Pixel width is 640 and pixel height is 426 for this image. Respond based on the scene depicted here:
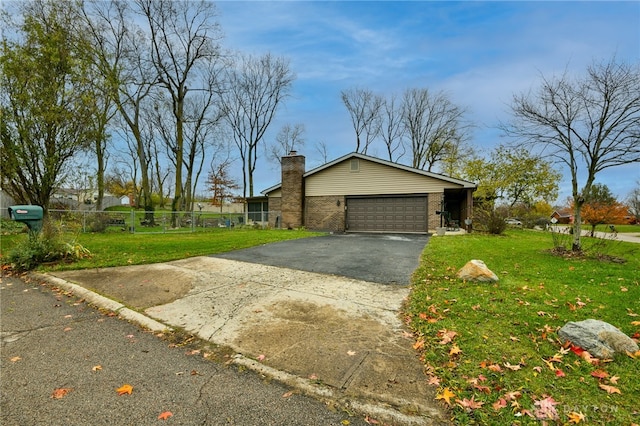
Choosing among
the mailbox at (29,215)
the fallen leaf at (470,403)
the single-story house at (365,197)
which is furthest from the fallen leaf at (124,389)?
the single-story house at (365,197)

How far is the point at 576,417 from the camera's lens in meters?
2.03

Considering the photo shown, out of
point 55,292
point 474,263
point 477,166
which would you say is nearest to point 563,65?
→ point 474,263

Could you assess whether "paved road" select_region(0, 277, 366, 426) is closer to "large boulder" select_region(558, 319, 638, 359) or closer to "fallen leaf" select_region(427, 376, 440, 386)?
"fallen leaf" select_region(427, 376, 440, 386)

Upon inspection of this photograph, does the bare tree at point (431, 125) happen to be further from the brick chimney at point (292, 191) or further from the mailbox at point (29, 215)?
A: the mailbox at point (29, 215)

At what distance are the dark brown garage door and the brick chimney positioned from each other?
3.14 m

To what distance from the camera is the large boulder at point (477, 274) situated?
17.2 feet

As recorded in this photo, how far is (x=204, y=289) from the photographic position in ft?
16.8

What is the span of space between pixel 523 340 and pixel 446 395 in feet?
4.62

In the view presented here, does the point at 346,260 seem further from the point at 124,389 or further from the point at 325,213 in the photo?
the point at 325,213

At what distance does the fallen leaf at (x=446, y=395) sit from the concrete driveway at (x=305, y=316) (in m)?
0.05

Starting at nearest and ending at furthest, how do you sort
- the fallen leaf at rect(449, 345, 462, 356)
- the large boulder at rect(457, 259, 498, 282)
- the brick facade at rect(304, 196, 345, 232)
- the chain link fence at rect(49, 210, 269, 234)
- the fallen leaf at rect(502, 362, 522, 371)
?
1. the fallen leaf at rect(502, 362, 522, 371)
2. the fallen leaf at rect(449, 345, 462, 356)
3. the large boulder at rect(457, 259, 498, 282)
4. the chain link fence at rect(49, 210, 269, 234)
5. the brick facade at rect(304, 196, 345, 232)

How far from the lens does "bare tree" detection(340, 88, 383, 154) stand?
35.9 meters

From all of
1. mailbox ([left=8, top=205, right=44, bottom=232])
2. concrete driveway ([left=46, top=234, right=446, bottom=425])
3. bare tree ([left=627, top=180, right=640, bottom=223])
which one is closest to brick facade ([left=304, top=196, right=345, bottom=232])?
concrete driveway ([left=46, top=234, right=446, bottom=425])

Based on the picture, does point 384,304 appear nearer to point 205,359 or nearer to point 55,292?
point 205,359
